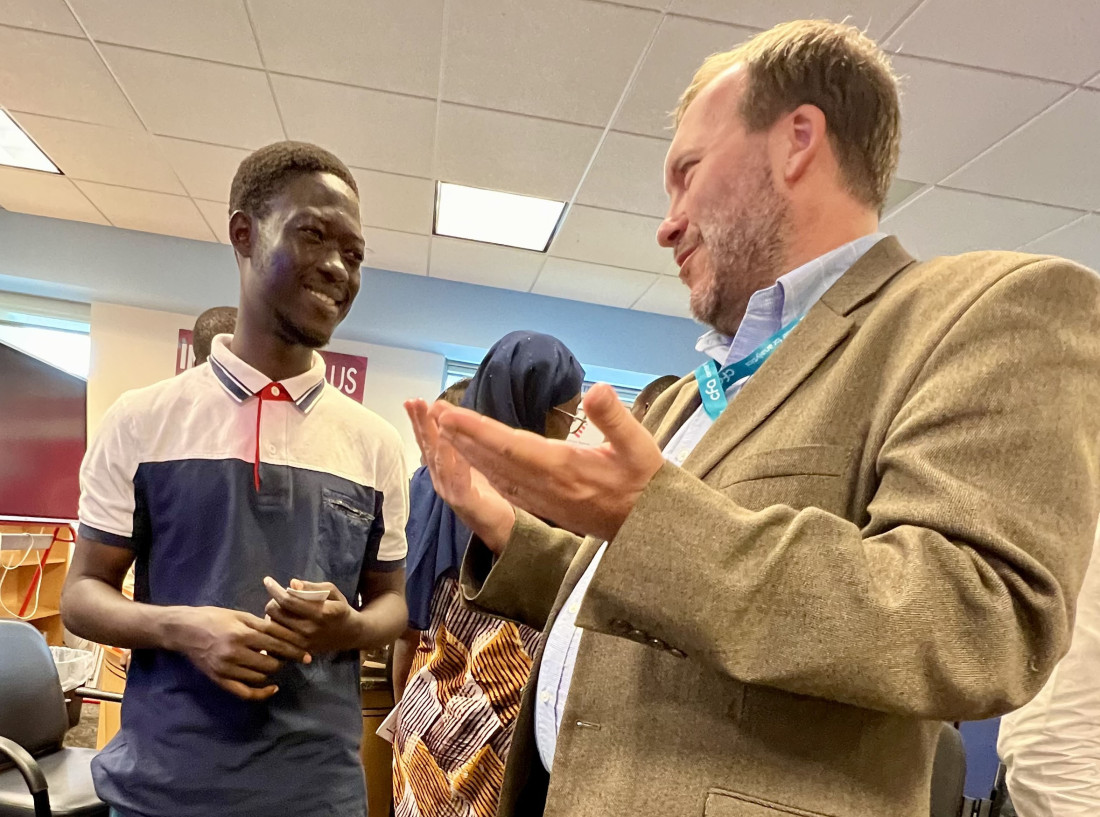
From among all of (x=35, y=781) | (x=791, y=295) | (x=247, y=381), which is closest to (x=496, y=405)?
(x=247, y=381)

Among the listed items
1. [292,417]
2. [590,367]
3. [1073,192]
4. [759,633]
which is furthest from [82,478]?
[590,367]

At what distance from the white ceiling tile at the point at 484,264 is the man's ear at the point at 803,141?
372 cm

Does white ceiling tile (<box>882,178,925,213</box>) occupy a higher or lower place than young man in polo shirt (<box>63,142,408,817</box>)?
higher

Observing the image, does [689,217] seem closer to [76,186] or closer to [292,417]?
[292,417]

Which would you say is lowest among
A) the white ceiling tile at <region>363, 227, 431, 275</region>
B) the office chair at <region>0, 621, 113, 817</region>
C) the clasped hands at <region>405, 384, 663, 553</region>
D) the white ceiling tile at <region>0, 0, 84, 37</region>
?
the office chair at <region>0, 621, 113, 817</region>

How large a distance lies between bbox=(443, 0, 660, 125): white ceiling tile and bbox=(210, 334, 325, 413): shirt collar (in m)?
1.71

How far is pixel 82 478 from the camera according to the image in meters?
1.08

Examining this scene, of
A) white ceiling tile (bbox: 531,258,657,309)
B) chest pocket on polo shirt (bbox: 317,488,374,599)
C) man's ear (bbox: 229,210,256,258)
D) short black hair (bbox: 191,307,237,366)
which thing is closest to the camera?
chest pocket on polo shirt (bbox: 317,488,374,599)

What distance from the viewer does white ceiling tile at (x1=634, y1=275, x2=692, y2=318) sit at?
15.6 feet

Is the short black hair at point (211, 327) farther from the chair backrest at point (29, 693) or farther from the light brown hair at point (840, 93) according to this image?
the light brown hair at point (840, 93)

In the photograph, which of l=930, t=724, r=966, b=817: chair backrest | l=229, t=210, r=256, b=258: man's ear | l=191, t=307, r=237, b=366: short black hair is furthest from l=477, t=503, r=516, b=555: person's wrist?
l=191, t=307, r=237, b=366: short black hair

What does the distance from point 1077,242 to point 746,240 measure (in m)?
3.77

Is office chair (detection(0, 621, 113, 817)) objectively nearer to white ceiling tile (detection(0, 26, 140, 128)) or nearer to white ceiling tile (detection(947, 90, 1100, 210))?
white ceiling tile (detection(0, 26, 140, 128))

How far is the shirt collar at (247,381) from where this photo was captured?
3.77 feet
